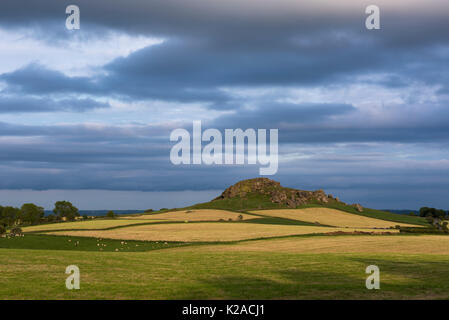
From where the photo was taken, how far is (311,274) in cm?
2909

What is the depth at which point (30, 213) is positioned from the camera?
166500 mm

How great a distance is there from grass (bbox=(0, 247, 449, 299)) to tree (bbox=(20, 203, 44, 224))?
14000cm

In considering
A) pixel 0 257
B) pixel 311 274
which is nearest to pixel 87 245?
pixel 0 257

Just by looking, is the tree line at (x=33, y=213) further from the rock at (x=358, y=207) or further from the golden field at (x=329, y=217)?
the rock at (x=358, y=207)

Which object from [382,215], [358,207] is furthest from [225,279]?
[358,207]

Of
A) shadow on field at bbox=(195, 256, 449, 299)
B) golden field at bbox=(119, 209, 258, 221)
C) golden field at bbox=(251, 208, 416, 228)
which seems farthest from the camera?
golden field at bbox=(119, 209, 258, 221)

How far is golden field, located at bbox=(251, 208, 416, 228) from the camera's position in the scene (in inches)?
4924

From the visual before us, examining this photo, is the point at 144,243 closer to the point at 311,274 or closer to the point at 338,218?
the point at 311,274

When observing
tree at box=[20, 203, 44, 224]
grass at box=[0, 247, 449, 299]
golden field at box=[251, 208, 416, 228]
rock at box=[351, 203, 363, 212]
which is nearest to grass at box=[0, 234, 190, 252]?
grass at box=[0, 247, 449, 299]

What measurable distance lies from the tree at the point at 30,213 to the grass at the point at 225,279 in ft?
459

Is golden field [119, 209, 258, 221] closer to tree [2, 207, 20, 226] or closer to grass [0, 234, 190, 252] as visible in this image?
grass [0, 234, 190, 252]

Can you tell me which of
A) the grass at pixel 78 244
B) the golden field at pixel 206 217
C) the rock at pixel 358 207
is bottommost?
the grass at pixel 78 244

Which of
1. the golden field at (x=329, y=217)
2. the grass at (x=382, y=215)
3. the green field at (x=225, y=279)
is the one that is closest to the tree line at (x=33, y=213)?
the golden field at (x=329, y=217)

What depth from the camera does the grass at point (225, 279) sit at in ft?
72.9
